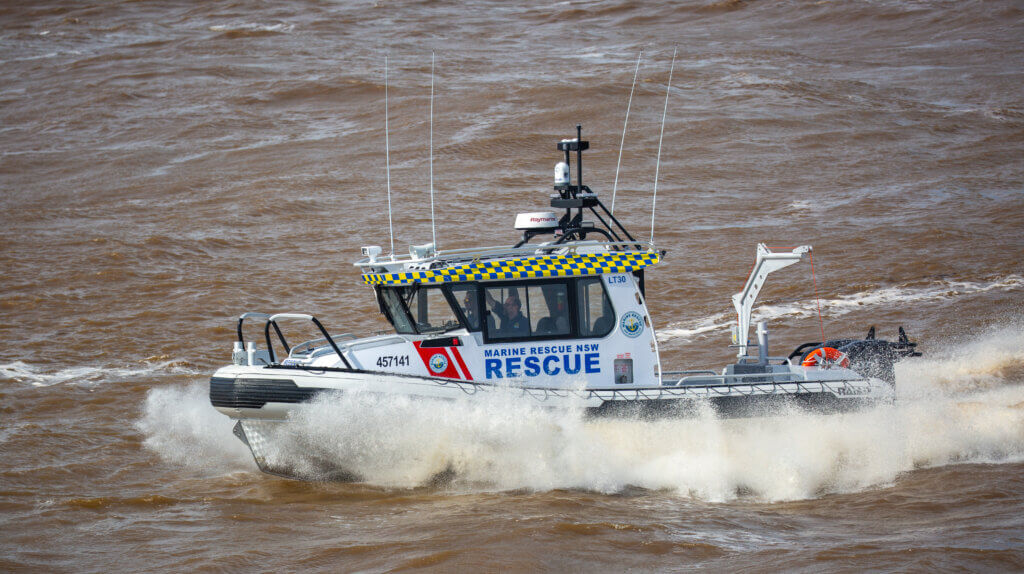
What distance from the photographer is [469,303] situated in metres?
9.32

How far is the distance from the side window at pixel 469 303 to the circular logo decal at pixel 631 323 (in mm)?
1302

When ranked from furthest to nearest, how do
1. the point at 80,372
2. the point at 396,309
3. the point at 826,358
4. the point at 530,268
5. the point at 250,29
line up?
the point at 250,29 → the point at 80,372 → the point at 826,358 → the point at 396,309 → the point at 530,268

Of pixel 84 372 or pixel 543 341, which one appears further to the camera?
pixel 84 372

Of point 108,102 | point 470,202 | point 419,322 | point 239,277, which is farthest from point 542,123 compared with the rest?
point 419,322

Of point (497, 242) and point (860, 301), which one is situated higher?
point (497, 242)

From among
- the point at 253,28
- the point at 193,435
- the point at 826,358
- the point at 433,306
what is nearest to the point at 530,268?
the point at 433,306

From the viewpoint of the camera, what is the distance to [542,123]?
25000 millimetres

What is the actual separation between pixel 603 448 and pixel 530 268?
171 centimetres

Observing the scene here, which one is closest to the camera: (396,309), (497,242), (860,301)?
(396,309)

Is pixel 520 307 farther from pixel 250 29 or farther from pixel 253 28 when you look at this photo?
pixel 253 28

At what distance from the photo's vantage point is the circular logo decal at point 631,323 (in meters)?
9.37

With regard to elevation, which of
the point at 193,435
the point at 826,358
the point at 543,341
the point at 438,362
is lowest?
the point at 193,435

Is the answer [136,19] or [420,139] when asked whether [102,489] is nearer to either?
[420,139]

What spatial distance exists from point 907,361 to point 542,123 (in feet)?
46.2
